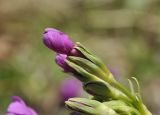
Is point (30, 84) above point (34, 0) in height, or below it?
below

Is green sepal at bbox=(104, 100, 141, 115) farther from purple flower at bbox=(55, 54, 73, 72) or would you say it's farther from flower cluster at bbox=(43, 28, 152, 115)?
purple flower at bbox=(55, 54, 73, 72)

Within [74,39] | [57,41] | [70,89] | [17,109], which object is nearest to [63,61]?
[57,41]

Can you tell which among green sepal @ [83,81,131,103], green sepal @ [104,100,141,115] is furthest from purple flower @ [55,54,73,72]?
green sepal @ [104,100,141,115]

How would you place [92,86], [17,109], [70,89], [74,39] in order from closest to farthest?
[92,86]
[17,109]
[70,89]
[74,39]

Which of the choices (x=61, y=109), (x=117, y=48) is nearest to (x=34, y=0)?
(x=117, y=48)

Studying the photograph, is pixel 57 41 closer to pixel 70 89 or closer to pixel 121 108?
pixel 121 108

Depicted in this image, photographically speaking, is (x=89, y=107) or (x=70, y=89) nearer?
(x=89, y=107)

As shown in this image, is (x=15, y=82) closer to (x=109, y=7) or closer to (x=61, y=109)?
(x=61, y=109)
